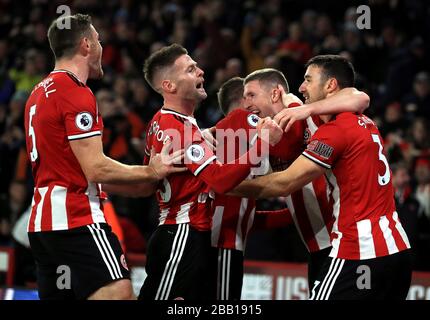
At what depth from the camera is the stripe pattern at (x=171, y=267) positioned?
5531 millimetres

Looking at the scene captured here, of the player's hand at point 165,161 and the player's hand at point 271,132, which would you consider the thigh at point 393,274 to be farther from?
the player's hand at point 165,161

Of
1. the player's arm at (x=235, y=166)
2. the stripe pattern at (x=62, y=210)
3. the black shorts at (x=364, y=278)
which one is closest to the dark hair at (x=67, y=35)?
the stripe pattern at (x=62, y=210)

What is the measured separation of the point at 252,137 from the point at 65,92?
1.43 metres

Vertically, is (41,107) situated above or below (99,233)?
above

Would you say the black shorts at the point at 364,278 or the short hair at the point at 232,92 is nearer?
the black shorts at the point at 364,278

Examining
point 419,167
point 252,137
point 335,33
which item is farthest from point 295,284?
point 335,33

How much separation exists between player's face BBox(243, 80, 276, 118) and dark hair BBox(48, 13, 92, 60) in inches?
49.0

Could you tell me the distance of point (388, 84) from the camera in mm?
12203

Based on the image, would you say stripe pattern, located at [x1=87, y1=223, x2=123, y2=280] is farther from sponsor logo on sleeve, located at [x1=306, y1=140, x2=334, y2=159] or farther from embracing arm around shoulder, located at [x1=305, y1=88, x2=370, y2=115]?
embracing arm around shoulder, located at [x1=305, y1=88, x2=370, y2=115]

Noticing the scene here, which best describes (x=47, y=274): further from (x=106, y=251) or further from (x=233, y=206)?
(x=233, y=206)

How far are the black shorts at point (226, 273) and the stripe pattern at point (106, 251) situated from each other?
0.91 m

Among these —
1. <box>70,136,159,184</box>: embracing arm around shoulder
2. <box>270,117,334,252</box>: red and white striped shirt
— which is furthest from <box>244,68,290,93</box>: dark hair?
<box>70,136,159,184</box>: embracing arm around shoulder

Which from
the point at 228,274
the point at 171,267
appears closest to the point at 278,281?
the point at 228,274

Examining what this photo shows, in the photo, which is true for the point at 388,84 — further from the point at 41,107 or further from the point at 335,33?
the point at 41,107
